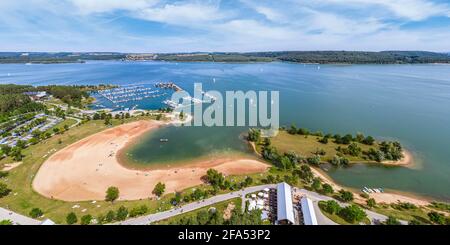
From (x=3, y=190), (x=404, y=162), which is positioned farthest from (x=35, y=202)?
(x=404, y=162)

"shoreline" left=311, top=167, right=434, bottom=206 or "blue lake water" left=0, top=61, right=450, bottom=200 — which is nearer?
"shoreline" left=311, top=167, right=434, bottom=206

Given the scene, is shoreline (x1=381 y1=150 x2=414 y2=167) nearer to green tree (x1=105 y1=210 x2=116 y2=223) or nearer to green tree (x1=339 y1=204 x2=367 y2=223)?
green tree (x1=339 y1=204 x2=367 y2=223)

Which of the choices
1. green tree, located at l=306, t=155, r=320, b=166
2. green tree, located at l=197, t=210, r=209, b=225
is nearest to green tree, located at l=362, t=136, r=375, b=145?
green tree, located at l=306, t=155, r=320, b=166

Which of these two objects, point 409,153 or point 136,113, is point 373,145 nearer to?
point 409,153

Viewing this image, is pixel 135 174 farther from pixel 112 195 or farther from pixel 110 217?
pixel 110 217

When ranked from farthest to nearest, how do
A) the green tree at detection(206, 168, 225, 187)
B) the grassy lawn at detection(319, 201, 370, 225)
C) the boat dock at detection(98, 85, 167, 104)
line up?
the boat dock at detection(98, 85, 167, 104) < the green tree at detection(206, 168, 225, 187) < the grassy lawn at detection(319, 201, 370, 225)

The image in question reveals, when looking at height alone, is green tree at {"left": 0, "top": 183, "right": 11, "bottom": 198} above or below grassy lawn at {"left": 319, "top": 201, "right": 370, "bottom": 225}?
above

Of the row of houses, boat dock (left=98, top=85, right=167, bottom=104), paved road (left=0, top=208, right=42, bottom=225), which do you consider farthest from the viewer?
boat dock (left=98, top=85, right=167, bottom=104)
